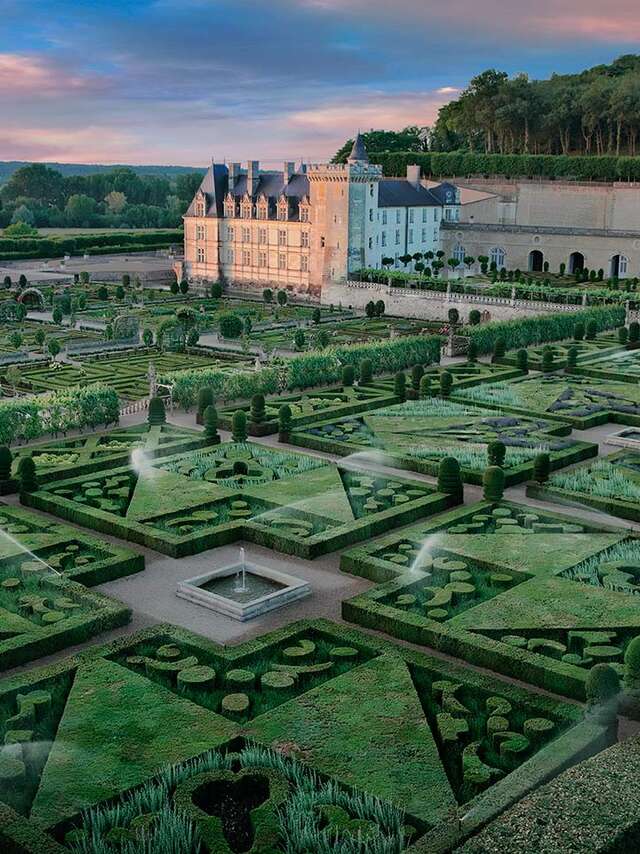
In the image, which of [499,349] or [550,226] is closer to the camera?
[499,349]

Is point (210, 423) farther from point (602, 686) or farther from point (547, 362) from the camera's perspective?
point (547, 362)

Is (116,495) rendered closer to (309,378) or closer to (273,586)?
(273,586)

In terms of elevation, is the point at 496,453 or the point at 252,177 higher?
the point at 252,177

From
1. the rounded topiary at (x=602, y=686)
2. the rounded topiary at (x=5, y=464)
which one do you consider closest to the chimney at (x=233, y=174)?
the rounded topiary at (x=5, y=464)

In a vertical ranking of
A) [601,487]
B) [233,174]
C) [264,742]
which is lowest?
[264,742]

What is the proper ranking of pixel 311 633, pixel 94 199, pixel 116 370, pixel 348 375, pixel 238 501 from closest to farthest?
1. pixel 311 633
2. pixel 238 501
3. pixel 348 375
4. pixel 116 370
5. pixel 94 199

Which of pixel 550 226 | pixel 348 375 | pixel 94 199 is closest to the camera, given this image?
pixel 348 375

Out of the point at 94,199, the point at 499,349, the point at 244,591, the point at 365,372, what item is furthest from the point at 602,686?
the point at 94,199
